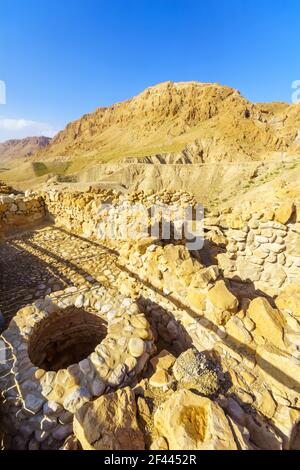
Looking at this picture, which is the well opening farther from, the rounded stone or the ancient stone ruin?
the rounded stone

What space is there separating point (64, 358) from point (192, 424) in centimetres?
282

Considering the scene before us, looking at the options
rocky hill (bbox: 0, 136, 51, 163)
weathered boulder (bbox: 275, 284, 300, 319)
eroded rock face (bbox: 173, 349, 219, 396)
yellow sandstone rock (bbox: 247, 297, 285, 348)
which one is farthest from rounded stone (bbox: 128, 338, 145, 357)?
rocky hill (bbox: 0, 136, 51, 163)

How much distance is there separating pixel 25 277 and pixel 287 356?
17.1 feet

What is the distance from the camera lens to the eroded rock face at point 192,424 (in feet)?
5.42

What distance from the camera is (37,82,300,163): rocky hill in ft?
107

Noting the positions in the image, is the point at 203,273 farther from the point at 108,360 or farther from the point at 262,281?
the point at 108,360

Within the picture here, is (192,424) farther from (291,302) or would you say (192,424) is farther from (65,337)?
(65,337)

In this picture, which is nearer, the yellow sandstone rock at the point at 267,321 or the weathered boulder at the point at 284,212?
the yellow sandstone rock at the point at 267,321

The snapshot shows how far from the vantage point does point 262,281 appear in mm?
4094

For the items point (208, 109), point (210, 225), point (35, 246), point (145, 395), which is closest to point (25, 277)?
point (35, 246)

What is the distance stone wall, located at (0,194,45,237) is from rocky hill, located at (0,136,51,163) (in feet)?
425

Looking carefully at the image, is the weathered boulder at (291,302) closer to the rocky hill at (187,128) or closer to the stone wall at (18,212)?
the stone wall at (18,212)

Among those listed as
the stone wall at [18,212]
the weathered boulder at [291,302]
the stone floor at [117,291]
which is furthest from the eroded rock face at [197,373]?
the stone wall at [18,212]

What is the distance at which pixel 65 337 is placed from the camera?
151 inches
